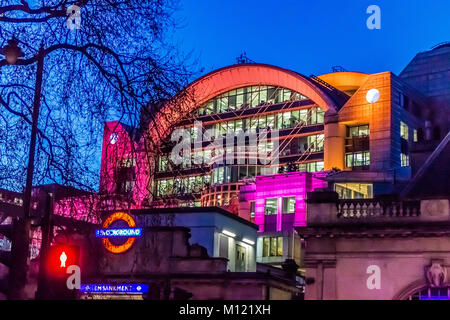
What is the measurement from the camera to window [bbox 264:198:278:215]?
239 feet

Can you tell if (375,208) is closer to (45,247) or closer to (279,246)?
(45,247)

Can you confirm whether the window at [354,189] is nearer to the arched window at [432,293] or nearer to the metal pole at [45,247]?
the arched window at [432,293]

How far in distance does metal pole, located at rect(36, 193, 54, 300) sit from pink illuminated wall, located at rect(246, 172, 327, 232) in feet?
187

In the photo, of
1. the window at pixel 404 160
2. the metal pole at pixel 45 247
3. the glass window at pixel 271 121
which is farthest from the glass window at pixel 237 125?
the metal pole at pixel 45 247

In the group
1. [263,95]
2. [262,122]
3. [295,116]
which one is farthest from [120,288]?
[263,95]

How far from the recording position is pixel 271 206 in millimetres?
73125

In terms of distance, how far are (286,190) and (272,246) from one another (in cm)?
740

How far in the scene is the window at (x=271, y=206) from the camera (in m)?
72.8

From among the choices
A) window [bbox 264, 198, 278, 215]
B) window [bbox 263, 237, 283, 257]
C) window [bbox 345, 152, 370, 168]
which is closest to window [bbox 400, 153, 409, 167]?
window [bbox 345, 152, 370, 168]

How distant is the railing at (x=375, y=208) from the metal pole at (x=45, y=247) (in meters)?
19.4

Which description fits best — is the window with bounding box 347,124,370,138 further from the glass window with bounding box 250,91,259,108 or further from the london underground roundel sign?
the london underground roundel sign
